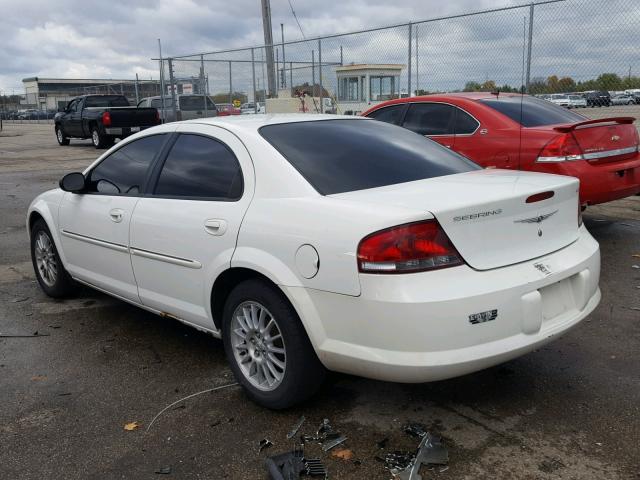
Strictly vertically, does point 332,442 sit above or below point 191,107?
below

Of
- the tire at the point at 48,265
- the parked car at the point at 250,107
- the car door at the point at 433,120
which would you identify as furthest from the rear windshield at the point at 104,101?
the tire at the point at 48,265

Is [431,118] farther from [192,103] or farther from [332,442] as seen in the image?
[192,103]

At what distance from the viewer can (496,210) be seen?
2980 millimetres

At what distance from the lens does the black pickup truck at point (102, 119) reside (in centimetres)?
2008

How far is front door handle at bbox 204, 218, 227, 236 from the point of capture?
3.44m

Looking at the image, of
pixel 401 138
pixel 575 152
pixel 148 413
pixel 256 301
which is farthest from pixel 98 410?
pixel 575 152

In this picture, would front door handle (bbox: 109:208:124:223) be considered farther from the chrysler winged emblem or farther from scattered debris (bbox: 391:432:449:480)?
the chrysler winged emblem

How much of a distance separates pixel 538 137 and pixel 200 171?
3921 mm

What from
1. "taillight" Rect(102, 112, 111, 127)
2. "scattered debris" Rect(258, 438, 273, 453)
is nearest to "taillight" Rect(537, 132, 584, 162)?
"scattered debris" Rect(258, 438, 273, 453)

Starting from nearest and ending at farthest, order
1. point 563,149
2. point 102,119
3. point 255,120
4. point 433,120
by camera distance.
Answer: point 255,120
point 563,149
point 433,120
point 102,119

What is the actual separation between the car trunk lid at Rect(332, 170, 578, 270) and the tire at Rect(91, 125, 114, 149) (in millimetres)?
19273

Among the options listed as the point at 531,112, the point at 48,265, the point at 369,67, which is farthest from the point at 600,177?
the point at 369,67

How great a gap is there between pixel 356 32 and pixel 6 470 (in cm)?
1179

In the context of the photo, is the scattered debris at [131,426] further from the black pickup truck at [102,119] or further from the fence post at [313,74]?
the black pickup truck at [102,119]
